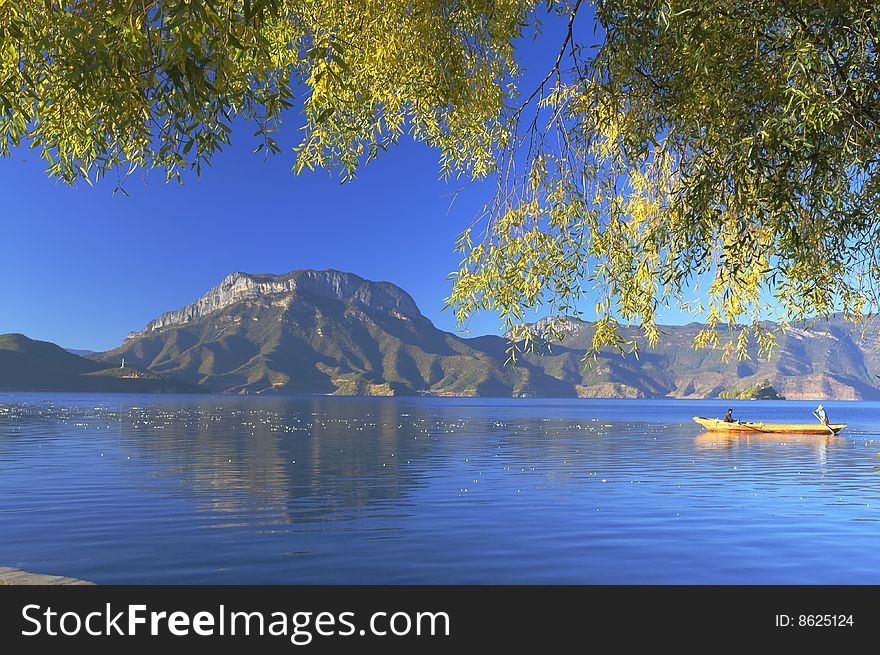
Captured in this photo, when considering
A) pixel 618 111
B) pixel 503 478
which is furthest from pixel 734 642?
pixel 503 478

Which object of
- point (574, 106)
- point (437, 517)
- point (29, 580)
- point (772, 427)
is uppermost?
point (574, 106)

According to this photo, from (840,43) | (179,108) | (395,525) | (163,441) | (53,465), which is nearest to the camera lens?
(179,108)

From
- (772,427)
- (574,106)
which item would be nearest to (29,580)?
(574,106)

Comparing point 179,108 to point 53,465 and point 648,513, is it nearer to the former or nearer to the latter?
point 648,513

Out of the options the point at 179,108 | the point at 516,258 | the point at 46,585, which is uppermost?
the point at 179,108

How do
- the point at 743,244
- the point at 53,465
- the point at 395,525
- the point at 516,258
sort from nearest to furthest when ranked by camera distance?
the point at 743,244, the point at 516,258, the point at 395,525, the point at 53,465

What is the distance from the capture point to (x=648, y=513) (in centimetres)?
2547

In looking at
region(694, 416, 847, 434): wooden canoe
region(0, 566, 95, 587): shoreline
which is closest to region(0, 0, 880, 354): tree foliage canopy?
region(0, 566, 95, 587): shoreline

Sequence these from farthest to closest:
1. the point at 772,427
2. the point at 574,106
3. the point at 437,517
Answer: the point at 772,427
the point at 437,517
the point at 574,106

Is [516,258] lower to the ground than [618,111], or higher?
lower

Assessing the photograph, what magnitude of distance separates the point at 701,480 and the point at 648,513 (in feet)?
41.3

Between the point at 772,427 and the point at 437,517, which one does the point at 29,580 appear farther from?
the point at 772,427

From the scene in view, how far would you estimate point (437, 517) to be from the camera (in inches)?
980

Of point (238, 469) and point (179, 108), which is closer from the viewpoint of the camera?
point (179, 108)
